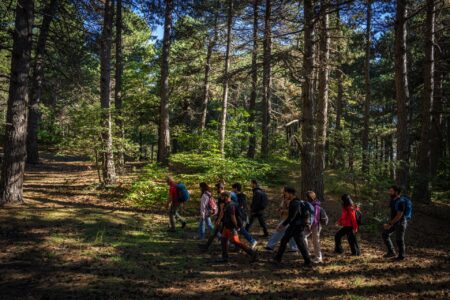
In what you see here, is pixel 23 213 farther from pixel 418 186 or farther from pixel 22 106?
pixel 418 186

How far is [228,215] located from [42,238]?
4836 mm

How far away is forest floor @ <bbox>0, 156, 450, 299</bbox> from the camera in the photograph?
6.69 m

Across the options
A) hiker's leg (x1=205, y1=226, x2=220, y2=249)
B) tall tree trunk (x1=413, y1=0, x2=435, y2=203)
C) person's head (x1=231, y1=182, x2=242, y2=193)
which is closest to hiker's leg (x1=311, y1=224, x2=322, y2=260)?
person's head (x1=231, y1=182, x2=242, y2=193)

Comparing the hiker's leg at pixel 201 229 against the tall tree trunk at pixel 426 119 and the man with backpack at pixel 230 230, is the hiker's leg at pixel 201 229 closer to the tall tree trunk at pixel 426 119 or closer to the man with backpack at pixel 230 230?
the man with backpack at pixel 230 230

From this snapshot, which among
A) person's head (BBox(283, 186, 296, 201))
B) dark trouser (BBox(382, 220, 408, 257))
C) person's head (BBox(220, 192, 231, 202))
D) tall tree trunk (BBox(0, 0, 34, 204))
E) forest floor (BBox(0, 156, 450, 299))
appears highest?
tall tree trunk (BBox(0, 0, 34, 204))

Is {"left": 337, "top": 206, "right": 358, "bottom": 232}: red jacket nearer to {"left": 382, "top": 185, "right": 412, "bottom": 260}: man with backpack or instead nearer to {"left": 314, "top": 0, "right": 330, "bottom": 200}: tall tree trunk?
{"left": 382, "top": 185, "right": 412, "bottom": 260}: man with backpack

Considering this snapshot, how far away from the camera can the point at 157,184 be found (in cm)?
1523

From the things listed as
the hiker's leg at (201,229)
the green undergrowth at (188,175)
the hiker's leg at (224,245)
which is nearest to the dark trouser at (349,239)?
the hiker's leg at (224,245)

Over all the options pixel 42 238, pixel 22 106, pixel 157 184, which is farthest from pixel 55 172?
pixel 42 238

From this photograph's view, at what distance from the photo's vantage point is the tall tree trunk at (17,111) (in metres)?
10.8

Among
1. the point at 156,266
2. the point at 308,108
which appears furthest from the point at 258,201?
the point at 156,266

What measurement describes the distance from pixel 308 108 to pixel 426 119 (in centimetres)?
834

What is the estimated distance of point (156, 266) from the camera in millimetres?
8062

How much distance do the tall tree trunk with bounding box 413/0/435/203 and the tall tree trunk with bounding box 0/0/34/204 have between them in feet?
51.3
